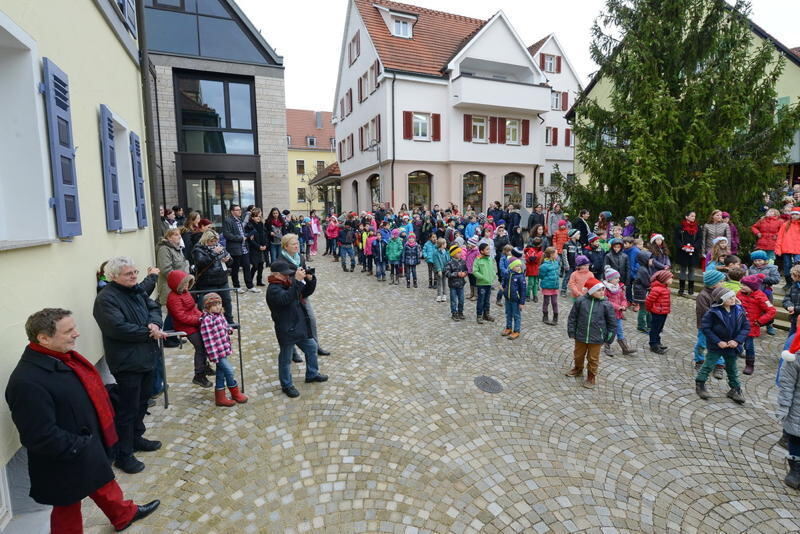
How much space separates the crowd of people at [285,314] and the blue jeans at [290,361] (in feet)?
0.06

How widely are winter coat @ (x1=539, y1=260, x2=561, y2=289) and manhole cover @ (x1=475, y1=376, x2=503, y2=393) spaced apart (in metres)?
3.36

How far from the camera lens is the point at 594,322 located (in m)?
5.69

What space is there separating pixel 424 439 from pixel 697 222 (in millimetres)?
11163

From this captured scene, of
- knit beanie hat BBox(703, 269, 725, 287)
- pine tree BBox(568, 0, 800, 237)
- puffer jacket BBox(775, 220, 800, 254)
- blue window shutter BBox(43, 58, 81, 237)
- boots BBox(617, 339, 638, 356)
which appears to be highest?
pine tree BBox(568, 0, 800, 237)

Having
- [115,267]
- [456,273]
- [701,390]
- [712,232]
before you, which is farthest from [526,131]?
[115,267]

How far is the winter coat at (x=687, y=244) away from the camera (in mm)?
10422

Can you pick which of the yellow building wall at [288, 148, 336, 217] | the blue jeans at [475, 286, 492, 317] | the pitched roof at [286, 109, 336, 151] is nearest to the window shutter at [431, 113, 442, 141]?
the blue jeans at [475, 286, 492, 317]

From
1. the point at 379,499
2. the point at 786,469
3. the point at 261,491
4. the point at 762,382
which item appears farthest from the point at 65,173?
the point at 762,382

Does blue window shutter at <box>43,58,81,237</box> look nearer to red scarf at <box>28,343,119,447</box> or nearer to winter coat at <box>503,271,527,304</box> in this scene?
red scarf at <box>28,343,119,447</box>

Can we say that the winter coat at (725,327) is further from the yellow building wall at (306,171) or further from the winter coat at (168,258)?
the yellow building wall at (306,171)

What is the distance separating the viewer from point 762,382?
5.97 meters

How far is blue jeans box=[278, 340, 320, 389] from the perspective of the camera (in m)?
5.19

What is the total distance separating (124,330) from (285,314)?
177cm

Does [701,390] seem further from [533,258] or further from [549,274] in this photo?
[533,258]
